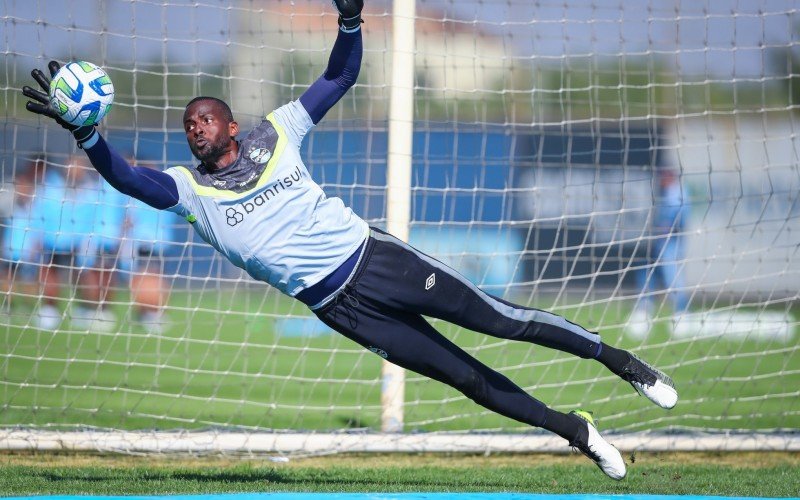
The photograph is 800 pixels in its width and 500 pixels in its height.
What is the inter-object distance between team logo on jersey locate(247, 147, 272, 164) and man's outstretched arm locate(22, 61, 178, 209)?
44cm

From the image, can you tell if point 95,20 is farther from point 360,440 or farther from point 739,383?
point 739,383

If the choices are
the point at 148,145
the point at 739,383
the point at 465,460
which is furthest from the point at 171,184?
the point at 148,145

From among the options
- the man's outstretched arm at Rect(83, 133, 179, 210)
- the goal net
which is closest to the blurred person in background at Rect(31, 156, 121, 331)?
the goal net

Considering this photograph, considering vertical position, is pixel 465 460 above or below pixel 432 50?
below

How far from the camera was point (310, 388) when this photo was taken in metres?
9.79

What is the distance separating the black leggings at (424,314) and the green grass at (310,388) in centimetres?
212

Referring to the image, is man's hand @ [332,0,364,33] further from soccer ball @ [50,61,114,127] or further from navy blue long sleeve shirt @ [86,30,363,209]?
soccer ball @ [50,61,114,127]

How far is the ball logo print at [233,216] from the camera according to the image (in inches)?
196

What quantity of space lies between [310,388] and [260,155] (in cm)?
509

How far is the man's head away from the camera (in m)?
5.03

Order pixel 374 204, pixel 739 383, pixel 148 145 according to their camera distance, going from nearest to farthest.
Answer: pixel 739 383 → pixel 374 204 → pixel 148 145

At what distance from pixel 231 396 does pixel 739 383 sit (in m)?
5.44

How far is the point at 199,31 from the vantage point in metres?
7.37

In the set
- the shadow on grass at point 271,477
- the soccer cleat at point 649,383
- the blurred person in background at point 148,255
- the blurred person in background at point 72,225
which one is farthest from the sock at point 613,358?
the blurred person in background at point 72,225
